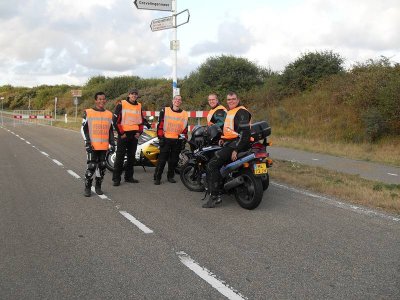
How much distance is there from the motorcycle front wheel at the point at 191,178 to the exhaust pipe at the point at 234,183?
4.11ft

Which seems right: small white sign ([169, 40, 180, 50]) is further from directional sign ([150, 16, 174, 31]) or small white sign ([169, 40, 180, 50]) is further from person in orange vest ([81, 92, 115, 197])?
person in orange vest ([81, 92, 115, 197])

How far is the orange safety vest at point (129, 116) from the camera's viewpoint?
30.4 feet

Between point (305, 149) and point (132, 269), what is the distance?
11.9 m

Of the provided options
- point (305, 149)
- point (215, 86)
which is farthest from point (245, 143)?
point (215, 86)

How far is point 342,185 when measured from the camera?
8648 millimetres

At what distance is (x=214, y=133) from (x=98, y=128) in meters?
2.16

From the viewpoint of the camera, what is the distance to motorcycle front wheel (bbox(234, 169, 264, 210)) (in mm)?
6828

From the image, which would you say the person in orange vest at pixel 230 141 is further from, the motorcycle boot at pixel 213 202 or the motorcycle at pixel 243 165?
the motorcycle at pixel 243 165

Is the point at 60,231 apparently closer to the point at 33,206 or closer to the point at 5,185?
the point at 33,206

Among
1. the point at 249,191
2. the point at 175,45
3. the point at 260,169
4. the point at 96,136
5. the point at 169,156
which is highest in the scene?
the point at 175,45

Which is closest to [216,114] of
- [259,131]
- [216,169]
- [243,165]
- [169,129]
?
[169,129]

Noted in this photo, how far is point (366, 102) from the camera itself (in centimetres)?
1792

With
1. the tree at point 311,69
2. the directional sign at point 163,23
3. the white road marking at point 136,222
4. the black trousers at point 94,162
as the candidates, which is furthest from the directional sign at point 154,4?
the tree at point 311,69

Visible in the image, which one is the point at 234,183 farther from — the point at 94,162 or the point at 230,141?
the point at 94,162
